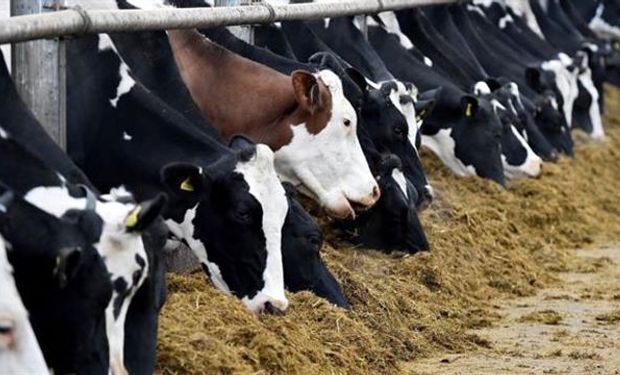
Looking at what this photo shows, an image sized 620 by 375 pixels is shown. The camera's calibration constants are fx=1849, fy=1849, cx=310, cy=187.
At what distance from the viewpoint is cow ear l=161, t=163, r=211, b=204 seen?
8.20m

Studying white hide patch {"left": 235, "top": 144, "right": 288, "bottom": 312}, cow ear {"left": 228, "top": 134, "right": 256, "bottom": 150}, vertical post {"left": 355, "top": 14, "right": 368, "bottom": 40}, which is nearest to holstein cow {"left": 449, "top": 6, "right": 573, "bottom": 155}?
vertical post {"left": 355, "top": 14, "right": 368, "bottom": 40}

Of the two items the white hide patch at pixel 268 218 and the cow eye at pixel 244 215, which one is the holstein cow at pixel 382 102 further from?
the cow eye at pixel 244 215

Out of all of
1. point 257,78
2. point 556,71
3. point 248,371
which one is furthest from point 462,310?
point 556,71

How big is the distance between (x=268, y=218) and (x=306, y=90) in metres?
2.00

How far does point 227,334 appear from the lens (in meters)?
7.78

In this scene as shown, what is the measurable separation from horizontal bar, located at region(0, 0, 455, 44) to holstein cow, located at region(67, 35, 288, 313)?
0.32m

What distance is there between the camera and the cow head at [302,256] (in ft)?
30.2

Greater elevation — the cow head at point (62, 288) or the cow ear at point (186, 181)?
the cow head at point (62, 288)

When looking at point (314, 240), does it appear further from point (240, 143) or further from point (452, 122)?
point (452, 122)

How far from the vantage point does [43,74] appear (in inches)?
318

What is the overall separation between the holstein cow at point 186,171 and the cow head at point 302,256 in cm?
61

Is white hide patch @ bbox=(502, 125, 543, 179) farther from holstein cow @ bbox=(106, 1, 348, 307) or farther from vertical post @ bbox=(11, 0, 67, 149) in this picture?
vertical post @ bbox=(11, 0, 67, 149)

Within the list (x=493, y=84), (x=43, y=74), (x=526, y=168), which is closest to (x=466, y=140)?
(x=526, y=168)

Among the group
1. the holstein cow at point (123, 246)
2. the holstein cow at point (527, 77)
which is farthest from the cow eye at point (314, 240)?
the holstein cow at point (527, 77)
